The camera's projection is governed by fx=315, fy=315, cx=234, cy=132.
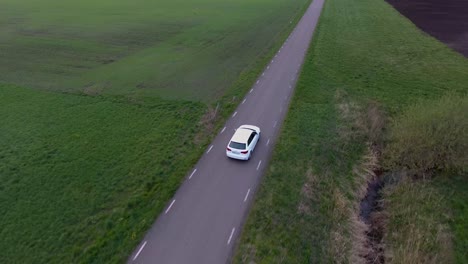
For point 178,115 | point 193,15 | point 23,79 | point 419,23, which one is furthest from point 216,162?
point 419,23

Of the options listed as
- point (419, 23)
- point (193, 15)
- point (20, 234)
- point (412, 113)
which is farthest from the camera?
point (193, 15)

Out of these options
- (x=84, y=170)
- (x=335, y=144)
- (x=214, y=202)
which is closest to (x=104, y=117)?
(x=84, y=170)

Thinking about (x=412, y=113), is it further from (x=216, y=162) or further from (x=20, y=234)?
(x=20, y=234)

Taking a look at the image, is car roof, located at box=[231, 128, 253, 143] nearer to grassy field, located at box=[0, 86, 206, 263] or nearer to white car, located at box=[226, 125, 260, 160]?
white car, located at box=[226, 125, 260, 160]

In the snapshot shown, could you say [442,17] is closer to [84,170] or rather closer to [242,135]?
[242,135]

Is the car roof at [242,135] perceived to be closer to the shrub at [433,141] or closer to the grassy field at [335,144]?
the grassy field at [335,144]

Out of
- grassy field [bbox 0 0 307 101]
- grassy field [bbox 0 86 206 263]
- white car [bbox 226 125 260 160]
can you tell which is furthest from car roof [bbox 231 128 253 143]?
grassy field [bbox 0 0 307 101]
